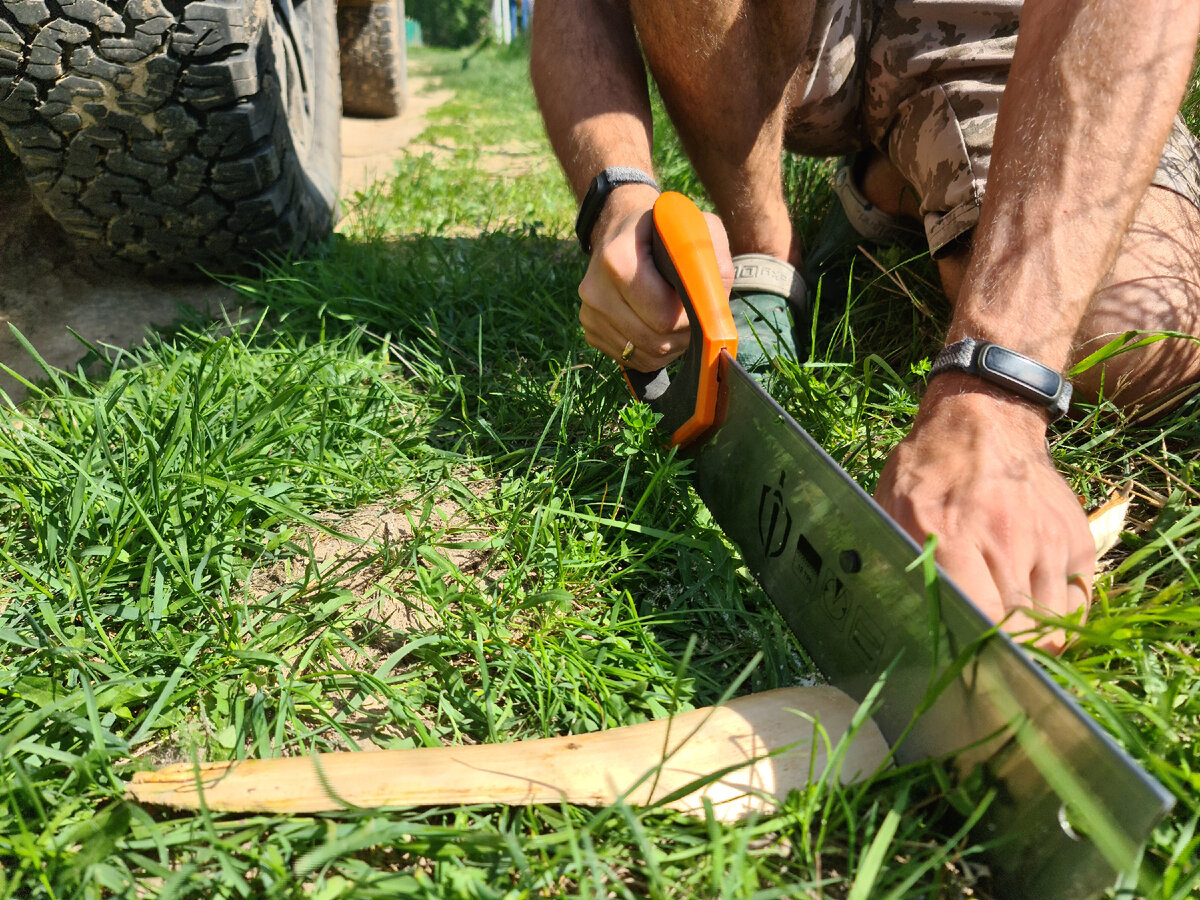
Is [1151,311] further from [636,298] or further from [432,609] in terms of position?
[432,609]

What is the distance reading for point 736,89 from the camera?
198cm

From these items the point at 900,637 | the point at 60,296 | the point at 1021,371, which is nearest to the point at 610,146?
the point at 1021,371

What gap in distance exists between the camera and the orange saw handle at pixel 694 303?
4.20ft

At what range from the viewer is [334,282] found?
7.25 ft

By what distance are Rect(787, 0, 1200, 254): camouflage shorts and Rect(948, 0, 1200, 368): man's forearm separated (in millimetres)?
464

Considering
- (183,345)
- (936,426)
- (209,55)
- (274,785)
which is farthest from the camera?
(183,345)

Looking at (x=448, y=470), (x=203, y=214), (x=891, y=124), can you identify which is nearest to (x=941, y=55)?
(x=891, y=124)

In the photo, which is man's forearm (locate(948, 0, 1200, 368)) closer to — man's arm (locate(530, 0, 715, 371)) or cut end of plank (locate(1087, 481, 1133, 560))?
cut end of plank (locate(1087, 481, 1133, 560))

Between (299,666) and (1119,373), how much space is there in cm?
157

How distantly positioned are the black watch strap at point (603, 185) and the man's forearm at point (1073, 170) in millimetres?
716

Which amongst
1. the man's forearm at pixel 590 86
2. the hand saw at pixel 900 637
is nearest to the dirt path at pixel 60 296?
the man's forearm at pixel 590 86

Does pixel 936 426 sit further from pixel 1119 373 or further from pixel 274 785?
pixel 274 785

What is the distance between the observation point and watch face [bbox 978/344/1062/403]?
1113 millimetres

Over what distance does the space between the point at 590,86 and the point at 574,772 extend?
61.6 inches
